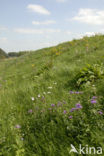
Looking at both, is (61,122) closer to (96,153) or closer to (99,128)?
(99,128)

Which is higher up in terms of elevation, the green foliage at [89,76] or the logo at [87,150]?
the green foliage at [89,76]

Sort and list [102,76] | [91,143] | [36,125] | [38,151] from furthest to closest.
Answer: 1. [102,76]
2. [36,125]
3. [38,151]
4. [91,143]

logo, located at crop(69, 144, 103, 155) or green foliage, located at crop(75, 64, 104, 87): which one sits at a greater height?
green foliage, located at crop(75, 64, 104, 87)

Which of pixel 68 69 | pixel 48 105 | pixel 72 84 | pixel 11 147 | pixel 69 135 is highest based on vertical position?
pixel 68 69

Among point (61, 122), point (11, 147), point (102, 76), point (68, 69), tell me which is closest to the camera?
point (11, 147)

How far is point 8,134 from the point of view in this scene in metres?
2.63

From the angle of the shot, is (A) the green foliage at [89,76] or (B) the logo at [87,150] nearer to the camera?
(B) the logo at [87,150]

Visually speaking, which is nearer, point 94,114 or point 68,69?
point 94,114

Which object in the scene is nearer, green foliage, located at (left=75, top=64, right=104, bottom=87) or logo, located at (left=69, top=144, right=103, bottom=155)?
logo, located at (left=69, top=144, right=103, bottom=155)

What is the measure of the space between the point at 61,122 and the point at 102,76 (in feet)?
6.06

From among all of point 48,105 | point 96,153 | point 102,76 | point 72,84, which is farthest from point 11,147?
point 102,76

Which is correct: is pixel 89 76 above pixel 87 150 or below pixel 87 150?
above

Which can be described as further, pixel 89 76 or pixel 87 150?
pixel 89 76

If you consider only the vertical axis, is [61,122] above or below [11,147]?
above
